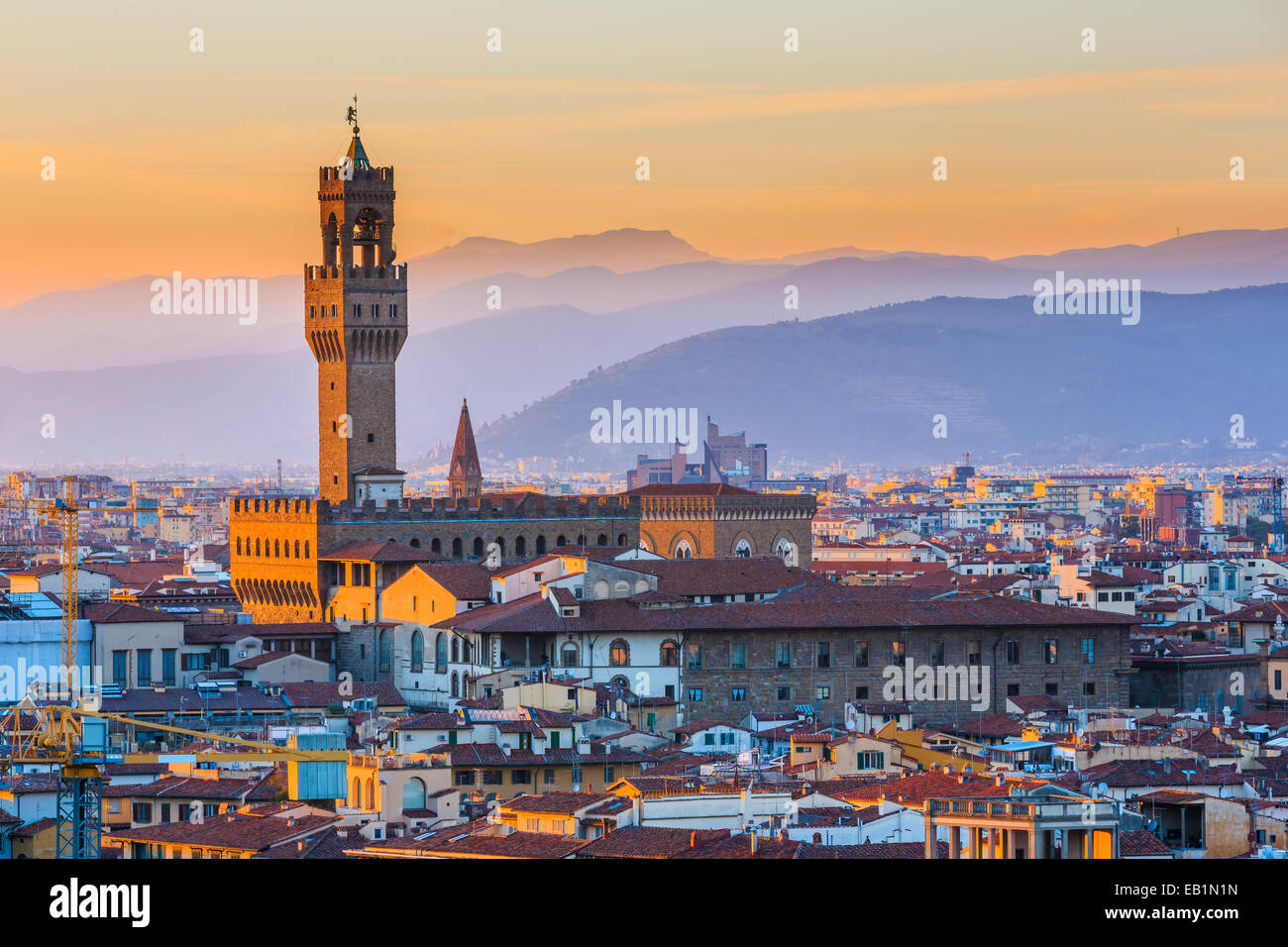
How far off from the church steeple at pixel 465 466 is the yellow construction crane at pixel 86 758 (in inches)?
1764

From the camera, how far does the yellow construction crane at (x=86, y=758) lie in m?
21.2

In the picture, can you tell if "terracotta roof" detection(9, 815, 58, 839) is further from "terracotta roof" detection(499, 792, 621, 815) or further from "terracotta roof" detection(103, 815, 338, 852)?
"terracotta roof" detection(499, 792, 621, 815)

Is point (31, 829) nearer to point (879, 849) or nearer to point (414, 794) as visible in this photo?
point (414, 794)

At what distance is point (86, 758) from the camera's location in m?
23.5

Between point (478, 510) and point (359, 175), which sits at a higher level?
point (359, 175)

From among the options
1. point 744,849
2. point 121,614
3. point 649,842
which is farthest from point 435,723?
point 121,614

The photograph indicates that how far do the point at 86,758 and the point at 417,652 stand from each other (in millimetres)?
20537

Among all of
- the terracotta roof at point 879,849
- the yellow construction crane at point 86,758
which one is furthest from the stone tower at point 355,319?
the terracotta roof at point 879,849

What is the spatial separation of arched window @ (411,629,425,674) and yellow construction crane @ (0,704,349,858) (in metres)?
10.1

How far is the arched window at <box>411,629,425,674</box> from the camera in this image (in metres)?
43.5
